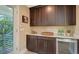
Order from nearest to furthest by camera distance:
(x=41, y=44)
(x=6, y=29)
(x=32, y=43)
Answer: (x=6, y=29), (x=32, y=43), (x=41, y=44)

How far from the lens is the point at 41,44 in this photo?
1.93 m

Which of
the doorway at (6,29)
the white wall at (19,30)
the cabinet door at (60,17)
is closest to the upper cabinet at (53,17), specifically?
the cabinet door at (60,17)

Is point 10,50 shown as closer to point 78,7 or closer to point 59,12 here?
point 59,12

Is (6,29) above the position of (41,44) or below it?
above

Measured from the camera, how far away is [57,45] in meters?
2.06

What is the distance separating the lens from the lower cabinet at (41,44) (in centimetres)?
173

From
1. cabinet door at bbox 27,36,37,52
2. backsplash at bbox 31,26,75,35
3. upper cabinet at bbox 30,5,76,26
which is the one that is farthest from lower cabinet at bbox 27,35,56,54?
upper cabinet at bbox 30,5,76,26

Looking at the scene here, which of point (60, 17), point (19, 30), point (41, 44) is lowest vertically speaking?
point (41, 44)

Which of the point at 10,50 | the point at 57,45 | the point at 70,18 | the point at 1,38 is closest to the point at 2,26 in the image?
the point at 1,38

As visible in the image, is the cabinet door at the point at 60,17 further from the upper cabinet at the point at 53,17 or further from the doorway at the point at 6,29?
the doorway at the point at 6,29

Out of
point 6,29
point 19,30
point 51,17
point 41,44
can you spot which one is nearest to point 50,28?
point 51,17

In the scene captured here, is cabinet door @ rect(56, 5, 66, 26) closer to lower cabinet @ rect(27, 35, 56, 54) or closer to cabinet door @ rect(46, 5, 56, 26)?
cabinet door @ rect(46, 5, 56, 26)

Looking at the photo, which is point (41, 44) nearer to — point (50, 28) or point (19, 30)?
point (50, 28)

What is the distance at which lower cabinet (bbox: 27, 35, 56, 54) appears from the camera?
5.66 feet
